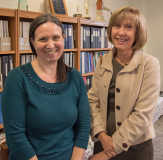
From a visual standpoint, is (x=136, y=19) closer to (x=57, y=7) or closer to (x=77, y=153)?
(x=77, y=153)

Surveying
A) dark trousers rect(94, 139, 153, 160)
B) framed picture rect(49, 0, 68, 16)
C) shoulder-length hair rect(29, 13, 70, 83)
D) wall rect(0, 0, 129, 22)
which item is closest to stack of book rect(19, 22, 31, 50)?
wall rect(0, 0, 129, 22)

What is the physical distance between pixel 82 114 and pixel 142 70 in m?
0.43

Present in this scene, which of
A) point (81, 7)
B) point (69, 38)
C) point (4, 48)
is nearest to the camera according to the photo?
point (4, 48)

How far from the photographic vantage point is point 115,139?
1122 mm

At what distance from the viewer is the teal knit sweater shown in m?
0.95

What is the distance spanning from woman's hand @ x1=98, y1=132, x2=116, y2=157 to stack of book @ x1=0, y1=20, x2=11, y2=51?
63.8 inches

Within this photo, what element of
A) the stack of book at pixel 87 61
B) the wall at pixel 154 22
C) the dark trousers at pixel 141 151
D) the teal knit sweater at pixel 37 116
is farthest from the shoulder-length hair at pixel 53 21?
the wall at pixel 154 22

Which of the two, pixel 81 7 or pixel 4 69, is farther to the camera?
pixel 81 7

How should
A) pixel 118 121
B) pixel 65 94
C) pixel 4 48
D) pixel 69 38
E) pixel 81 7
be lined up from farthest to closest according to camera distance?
pixel 81 7 → pixel 69 38 → pixel 4 48 → pixel 118 121 → pixel 65 94

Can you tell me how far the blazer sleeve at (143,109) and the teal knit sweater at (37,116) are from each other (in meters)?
0.25

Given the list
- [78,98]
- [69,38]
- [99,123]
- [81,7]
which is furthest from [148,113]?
[81,7]

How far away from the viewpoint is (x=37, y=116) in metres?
0.97

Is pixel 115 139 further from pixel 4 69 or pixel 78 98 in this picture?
pixel 4 69

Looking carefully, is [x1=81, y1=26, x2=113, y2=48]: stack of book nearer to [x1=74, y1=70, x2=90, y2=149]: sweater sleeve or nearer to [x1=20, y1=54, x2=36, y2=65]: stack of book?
[x1=20, y1=54, x2=36, y2=65]: stack of book
